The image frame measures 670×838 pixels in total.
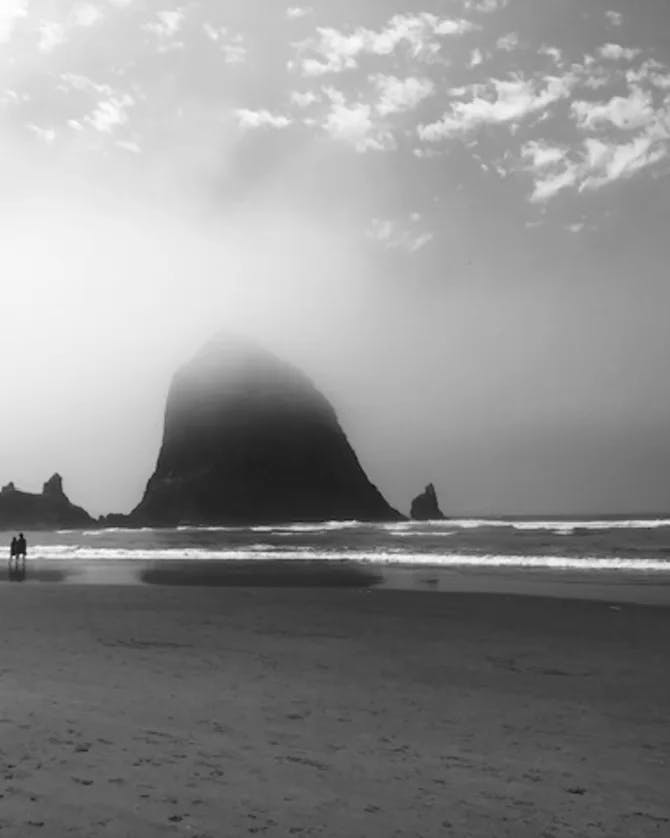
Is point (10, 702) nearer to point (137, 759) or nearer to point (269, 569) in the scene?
point (137, 759)

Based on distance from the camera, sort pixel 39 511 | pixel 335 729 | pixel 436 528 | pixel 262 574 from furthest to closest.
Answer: pixel 39 511 → pixel 436 528 → pixel 262 574 → pixel 335 729

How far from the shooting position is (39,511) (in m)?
194

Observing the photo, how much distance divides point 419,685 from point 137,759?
496 cm

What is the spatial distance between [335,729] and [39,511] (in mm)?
202782

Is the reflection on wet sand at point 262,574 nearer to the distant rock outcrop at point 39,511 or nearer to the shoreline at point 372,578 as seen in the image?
the shoreline at point 372,578

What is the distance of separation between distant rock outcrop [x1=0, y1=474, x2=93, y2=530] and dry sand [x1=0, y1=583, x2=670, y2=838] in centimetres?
18875

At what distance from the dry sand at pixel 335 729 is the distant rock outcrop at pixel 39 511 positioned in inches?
7431

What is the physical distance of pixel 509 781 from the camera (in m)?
6.57

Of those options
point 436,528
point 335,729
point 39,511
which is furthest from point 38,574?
point 39,511

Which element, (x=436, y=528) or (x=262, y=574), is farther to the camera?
(x=436, y=528)

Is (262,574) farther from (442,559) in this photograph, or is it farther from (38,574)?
(442,559)

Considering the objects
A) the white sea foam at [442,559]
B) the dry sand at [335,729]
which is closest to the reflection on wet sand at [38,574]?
the white sea foam at [442,559]

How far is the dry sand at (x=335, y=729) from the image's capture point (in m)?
5.67

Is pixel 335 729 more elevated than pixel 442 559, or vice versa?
pixel 335 729
